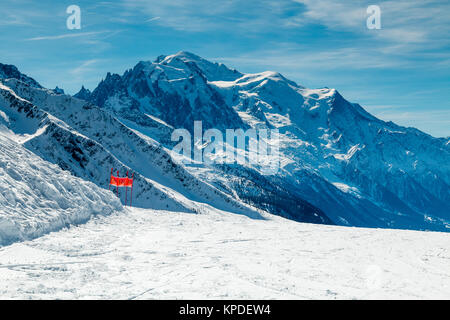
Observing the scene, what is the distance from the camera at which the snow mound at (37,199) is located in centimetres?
2116

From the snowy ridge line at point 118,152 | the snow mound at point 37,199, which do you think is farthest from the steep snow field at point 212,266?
the snowy ridge line at point 118,152

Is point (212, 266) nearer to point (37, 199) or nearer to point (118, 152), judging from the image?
point (37, 199)

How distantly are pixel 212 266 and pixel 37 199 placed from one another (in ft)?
43.2

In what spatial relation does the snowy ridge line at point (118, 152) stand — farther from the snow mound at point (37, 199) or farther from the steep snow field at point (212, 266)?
the steep snow field at point (212, 266)

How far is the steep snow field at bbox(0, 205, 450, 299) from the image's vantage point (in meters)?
14.6

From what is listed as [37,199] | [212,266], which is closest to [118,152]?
[37,199]

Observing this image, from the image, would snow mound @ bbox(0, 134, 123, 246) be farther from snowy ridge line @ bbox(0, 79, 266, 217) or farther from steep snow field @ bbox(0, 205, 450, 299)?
snowy ridge line @ bbox(0, 79, 266, 217)

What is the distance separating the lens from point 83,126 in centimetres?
10050

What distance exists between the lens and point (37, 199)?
25391mm

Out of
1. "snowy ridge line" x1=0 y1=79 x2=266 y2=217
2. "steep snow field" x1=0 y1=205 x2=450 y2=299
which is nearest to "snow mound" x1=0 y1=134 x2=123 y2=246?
"steep snow field" x1=0 y1=205 x2=450 y2=299

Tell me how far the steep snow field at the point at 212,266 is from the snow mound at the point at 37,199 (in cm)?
98
